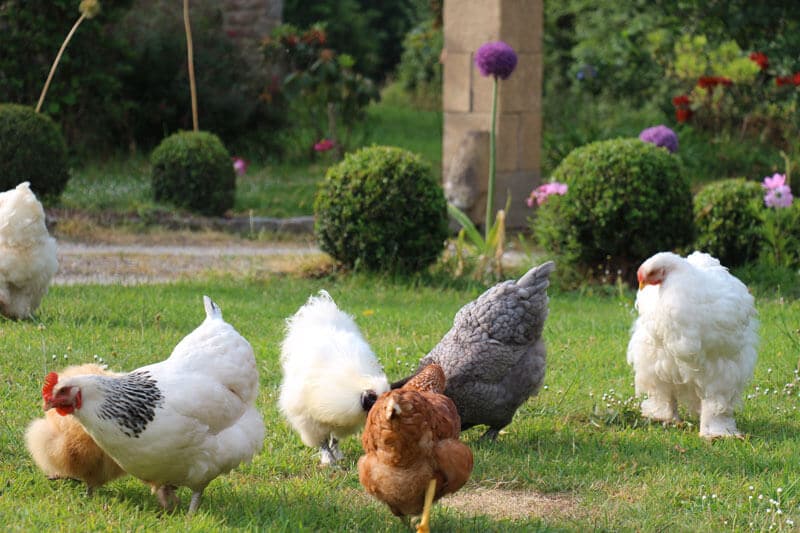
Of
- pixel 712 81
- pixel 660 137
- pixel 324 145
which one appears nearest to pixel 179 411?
pixel 660 137

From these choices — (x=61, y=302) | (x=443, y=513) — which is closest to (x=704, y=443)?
(x=443, y=513)

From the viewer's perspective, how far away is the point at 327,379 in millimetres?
4863

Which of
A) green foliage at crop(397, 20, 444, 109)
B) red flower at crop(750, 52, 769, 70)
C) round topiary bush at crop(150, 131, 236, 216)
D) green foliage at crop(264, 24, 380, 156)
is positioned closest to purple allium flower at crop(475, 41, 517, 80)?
round topiary bush at crop(150, 131, 236, 216)

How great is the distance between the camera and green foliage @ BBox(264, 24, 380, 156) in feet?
50.3

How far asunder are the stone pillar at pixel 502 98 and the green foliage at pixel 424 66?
890cm

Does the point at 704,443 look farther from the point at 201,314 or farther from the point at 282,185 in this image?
the point at 282,185

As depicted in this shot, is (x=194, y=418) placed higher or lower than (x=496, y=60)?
lower

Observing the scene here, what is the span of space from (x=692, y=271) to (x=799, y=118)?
10.1 m

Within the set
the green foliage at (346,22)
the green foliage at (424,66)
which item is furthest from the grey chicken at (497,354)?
the green foliage at (424,66)

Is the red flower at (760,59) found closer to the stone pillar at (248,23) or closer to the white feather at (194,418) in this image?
the stone pillar at (248,23)

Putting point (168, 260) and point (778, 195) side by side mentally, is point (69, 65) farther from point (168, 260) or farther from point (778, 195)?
point (778, 195)

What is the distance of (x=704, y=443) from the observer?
5.50 metres

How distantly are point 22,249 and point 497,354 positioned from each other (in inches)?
138

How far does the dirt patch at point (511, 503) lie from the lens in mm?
4566
